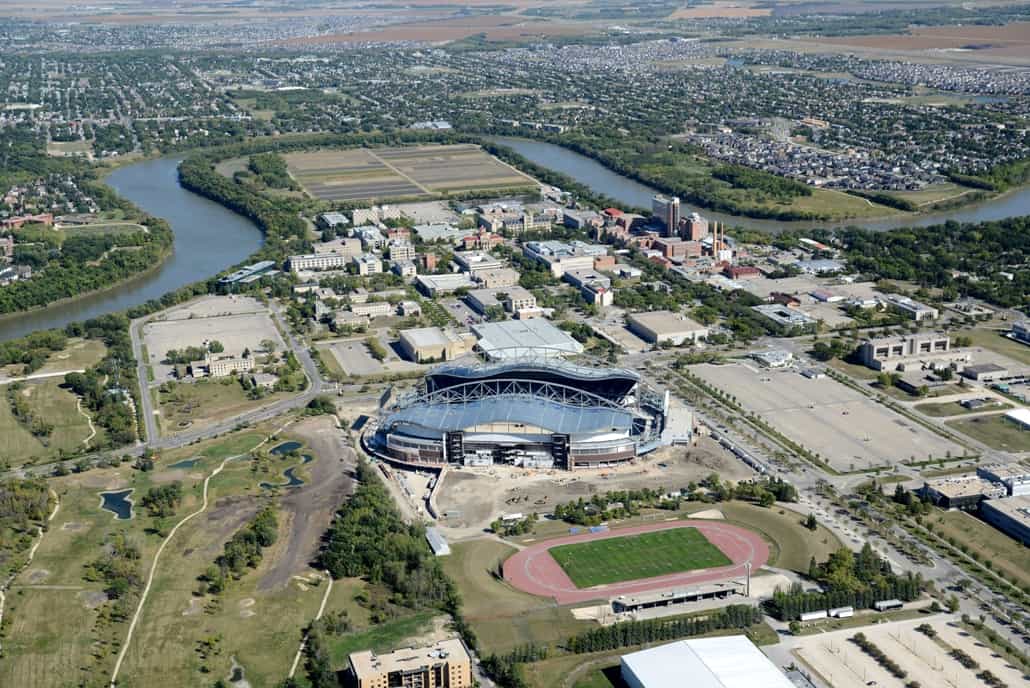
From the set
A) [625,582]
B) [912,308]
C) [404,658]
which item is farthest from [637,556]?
[912,308]

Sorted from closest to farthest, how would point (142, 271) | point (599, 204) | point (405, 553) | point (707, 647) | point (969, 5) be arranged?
point (707, 647), point (405, 553), point (142, 271), point (599, 204), point (969, 5)

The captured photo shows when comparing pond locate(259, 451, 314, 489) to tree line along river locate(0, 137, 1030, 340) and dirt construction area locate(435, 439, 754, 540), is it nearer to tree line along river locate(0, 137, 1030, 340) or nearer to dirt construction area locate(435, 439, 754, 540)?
dirt construction area locate(435, 439, 754, 540)

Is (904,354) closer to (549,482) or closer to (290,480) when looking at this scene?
(549,482)

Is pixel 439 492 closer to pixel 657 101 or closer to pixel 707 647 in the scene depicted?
pixel 707 647

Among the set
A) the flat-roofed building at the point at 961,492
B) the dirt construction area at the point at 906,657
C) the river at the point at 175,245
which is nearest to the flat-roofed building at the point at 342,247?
the river at the point at 175,245

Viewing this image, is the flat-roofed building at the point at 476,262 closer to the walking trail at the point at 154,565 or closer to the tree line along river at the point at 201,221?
the tree line along river at the point at 201,221

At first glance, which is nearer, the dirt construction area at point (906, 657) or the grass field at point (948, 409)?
the dirt construction area at point (906, 657)

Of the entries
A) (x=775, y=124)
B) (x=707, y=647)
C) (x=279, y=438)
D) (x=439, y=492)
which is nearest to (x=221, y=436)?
(x=279, y=438)
